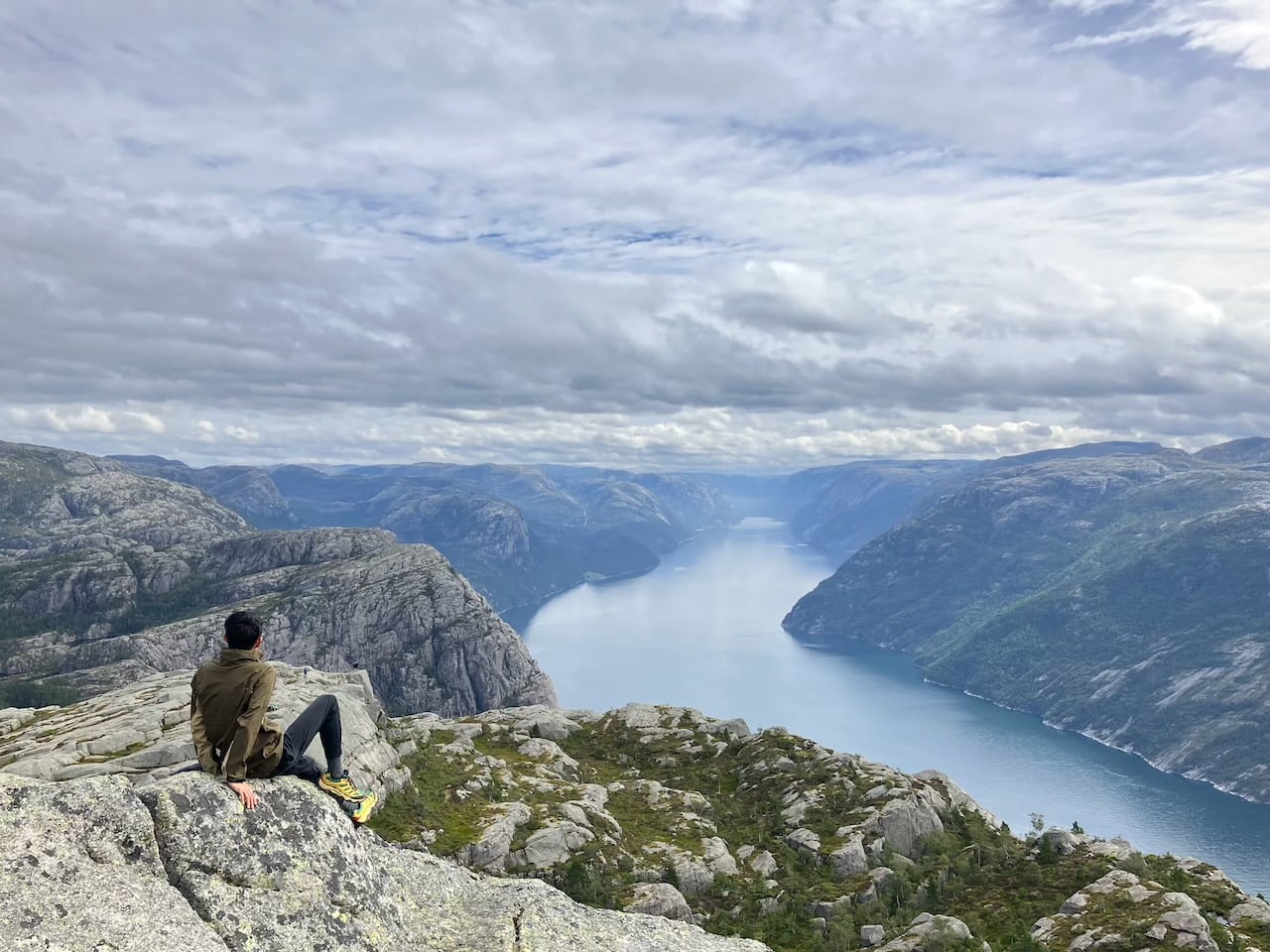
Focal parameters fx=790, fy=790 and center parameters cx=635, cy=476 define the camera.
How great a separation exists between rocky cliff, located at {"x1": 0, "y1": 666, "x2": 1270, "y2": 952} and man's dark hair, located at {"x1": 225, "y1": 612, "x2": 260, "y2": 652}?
2495 millimetres

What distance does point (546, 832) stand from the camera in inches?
2215

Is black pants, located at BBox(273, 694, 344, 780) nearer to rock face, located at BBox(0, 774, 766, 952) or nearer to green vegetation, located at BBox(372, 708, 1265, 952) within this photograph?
rock face, located at BBox(0, 774, 766, 952)

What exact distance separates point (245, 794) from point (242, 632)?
10.1 ft

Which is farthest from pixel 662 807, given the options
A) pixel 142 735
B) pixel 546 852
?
pixel 142 735

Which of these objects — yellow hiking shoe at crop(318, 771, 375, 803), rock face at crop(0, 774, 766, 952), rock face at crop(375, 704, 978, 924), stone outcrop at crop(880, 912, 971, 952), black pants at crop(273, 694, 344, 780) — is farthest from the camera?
rock face at crop(375, 704, 978, 924)

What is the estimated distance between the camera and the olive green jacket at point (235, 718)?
1470 centimetres

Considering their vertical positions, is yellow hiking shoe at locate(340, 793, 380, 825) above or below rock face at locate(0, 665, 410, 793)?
above

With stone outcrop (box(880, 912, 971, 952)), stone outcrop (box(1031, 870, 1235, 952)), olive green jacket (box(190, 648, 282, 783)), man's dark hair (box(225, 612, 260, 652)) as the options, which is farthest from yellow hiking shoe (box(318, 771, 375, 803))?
stone outcrop (box(1031, 870, 1235, 952))

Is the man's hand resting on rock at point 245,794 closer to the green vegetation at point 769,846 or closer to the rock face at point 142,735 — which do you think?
the rock face at point 142,735

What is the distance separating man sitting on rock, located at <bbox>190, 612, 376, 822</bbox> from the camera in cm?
1467

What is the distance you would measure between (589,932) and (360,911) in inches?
195

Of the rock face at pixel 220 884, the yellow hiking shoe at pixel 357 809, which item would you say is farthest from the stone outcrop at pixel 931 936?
the yellow hiking shoe at pixel 357 809

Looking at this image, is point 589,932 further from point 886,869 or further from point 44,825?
point 886,869

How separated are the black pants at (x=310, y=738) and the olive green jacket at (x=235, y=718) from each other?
12.6 inches
